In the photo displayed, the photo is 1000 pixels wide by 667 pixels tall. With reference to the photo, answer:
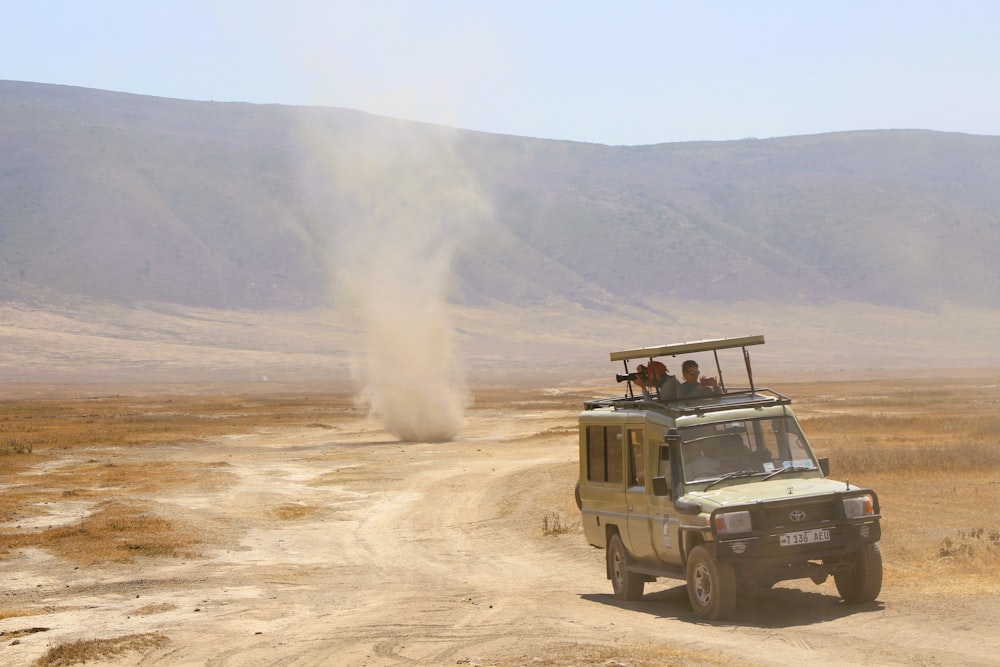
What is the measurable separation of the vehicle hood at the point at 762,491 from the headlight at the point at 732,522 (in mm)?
118

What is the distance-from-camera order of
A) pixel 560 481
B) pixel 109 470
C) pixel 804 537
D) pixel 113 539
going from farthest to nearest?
pixel 109 470, pixel 560 481, pixel 113 539, pixel 804 537

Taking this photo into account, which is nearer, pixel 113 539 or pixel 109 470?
pixel 113 539

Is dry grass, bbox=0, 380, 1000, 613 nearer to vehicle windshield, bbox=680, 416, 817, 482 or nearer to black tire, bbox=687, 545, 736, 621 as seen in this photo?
vehicle windshield, bbox=680, 416, 817, 482

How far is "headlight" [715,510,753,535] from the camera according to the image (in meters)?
12.2

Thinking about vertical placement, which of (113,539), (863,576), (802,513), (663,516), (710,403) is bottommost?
(113,539)

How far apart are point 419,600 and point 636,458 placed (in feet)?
10.1

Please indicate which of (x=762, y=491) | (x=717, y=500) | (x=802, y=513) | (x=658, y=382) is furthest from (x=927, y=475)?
(x=717, y=500)

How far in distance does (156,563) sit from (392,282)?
2916 cm

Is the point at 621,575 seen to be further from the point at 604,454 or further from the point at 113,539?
the point at 113,539

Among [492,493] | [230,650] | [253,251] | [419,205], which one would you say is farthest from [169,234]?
[230,650]

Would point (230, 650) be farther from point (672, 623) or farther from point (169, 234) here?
point (169, 234)

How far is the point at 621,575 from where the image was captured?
14688 millimetres

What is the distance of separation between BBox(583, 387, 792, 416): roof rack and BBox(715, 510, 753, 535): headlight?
1366 mm

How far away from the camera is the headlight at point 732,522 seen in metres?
12.2
